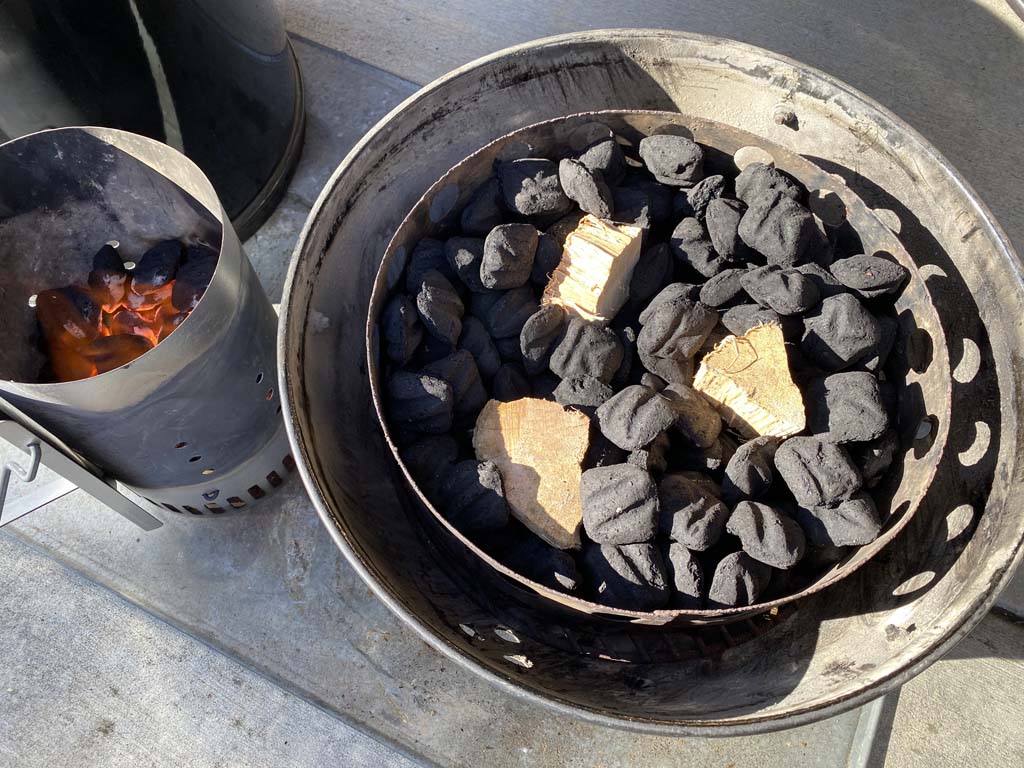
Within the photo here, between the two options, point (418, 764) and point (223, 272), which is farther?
point (418, 764)

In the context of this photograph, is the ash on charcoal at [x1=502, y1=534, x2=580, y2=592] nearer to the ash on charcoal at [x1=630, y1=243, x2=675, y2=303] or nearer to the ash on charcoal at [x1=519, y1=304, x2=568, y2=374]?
the ash on charcoal at [x1=519, y1=304, x2=568, y2=374]

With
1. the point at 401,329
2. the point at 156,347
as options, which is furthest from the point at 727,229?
the point at 156,347

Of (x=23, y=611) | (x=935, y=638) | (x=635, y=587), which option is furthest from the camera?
(x=23, y=611)

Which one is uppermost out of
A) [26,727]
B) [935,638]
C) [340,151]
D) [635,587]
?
[935,638]

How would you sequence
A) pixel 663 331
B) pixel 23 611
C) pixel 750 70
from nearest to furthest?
pixel 663 331
pixel 750 70
pixel 23 611

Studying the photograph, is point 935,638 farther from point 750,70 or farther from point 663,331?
point 750,70

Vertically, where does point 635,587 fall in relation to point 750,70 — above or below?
below

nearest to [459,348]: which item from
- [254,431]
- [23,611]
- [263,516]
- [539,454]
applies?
[539,454]

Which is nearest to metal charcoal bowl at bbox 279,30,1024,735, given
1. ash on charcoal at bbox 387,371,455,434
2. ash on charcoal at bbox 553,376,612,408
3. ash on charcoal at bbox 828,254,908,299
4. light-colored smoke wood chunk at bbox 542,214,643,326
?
ash on charcoal at bbox 828,254,908,299
